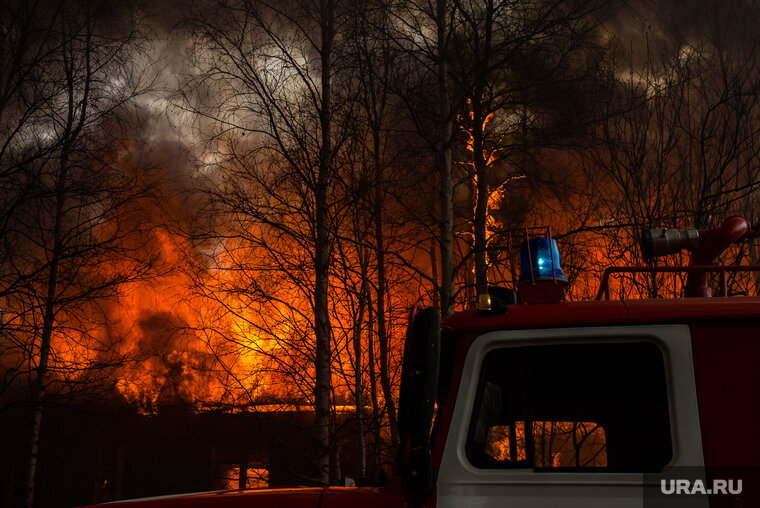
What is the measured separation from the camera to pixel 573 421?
7.77ft

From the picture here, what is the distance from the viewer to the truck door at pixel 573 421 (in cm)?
219

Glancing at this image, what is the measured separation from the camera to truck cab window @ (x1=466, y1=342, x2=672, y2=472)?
2.27 metres

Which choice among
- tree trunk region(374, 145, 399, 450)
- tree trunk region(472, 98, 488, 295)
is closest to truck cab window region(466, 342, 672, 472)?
tree trunk region(374, 145, 399, 450)

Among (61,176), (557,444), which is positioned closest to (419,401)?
(557,444)

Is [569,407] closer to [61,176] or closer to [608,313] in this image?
[608,313]

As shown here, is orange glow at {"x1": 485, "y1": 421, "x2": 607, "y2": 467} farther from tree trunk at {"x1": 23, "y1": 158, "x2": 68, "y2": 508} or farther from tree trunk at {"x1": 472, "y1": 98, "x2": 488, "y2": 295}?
tree trunk at {"x1": 23, "y1": 158, "x2": 68, "y2": 508}

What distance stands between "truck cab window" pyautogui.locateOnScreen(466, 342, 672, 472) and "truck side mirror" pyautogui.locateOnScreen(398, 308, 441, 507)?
0.82 feet

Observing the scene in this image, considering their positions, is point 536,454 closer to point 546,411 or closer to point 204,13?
point 546,411

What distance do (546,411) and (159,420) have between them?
117ft

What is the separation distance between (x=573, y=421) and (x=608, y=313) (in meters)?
0.40

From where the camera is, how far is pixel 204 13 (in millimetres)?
11320

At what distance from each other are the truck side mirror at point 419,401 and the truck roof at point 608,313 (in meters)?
0.31

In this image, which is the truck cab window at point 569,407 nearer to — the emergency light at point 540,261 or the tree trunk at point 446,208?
the emergency light at point 540,261

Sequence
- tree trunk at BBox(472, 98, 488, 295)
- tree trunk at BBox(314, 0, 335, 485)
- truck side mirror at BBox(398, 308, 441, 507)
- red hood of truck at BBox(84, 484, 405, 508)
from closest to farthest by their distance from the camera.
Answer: truck side mirror at BBox(398, 308, 441, 507) → red hood of truck at BBox(84, 484, 405, 508) → tree trunk at BBox(314, 0, 335, 485) → tree trunk at BBox(472, 98, 488, 295)
